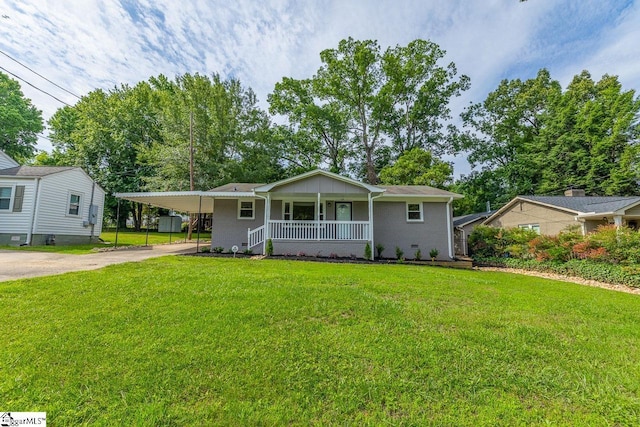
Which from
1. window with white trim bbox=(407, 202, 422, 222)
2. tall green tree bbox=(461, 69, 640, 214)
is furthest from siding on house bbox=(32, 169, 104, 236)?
tall green tree bbox=(461, 69, 640, 214)

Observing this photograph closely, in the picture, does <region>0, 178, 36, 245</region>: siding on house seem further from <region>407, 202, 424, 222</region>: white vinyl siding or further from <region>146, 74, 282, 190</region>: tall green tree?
<region>407, 202, 424, 222</region>: white vinyl siding

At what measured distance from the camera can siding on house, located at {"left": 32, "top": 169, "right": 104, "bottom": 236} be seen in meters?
12.6

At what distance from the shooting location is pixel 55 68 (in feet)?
38.7

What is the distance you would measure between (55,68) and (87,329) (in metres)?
14.0

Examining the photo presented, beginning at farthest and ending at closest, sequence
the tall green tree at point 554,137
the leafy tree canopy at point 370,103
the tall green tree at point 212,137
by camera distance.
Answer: the leafy tree canopy at point 370,103, the tall green tree at point 554,137, the tall green tree at point 212,137

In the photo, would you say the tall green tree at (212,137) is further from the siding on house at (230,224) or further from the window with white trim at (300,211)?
the window with white trim at (300,211)

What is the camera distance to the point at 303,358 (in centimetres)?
299

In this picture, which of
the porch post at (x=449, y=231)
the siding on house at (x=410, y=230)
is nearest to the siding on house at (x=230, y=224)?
the siding on house at (x=410, y=230)

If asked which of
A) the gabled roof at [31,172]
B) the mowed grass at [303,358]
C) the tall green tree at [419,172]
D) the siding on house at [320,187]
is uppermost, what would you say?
the tall green tree at [419,172]

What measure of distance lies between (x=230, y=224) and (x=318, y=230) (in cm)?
412

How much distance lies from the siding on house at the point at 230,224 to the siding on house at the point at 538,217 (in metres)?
15.4

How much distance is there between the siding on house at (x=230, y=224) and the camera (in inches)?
491

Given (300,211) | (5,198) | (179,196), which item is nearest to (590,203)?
(300,211)

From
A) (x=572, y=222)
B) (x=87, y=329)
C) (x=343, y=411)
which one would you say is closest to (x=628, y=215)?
(x=572, y=222)
